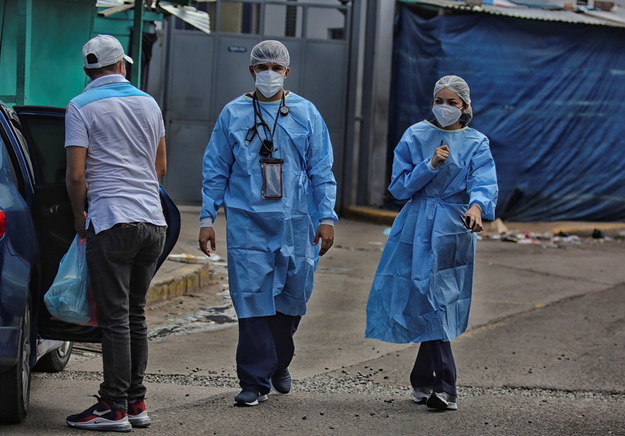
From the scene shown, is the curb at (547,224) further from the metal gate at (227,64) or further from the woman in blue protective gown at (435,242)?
the woman in blue protective gown at (435,242)

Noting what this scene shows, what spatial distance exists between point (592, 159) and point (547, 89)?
1.23m

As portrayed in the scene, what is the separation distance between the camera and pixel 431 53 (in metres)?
17.3

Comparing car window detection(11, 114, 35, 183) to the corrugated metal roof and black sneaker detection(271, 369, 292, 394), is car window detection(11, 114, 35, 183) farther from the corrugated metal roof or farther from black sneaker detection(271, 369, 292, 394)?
the corrugated metal roof

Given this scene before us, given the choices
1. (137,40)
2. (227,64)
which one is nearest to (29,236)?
(137,40)

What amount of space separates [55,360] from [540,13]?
11989mm

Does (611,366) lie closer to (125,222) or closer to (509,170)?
(125,222)

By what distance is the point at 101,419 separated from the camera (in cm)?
536

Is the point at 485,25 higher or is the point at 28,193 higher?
the point at 485,25

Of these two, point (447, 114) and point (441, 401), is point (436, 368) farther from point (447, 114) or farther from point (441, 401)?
point (447, 114)

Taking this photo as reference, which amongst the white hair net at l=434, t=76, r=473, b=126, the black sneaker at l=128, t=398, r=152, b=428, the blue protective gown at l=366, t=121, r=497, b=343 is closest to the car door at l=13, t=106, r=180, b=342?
the black sneaker at l=128, t=398, r=152, b=428

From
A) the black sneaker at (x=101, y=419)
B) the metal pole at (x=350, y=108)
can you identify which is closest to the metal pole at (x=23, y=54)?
the black sneaker at (x=101, y=419)

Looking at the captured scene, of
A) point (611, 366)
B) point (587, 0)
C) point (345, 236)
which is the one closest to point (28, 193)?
point (611, 366)

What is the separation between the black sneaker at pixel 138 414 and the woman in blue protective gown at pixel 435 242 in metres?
1.42

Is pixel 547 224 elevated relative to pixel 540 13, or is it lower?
lower
